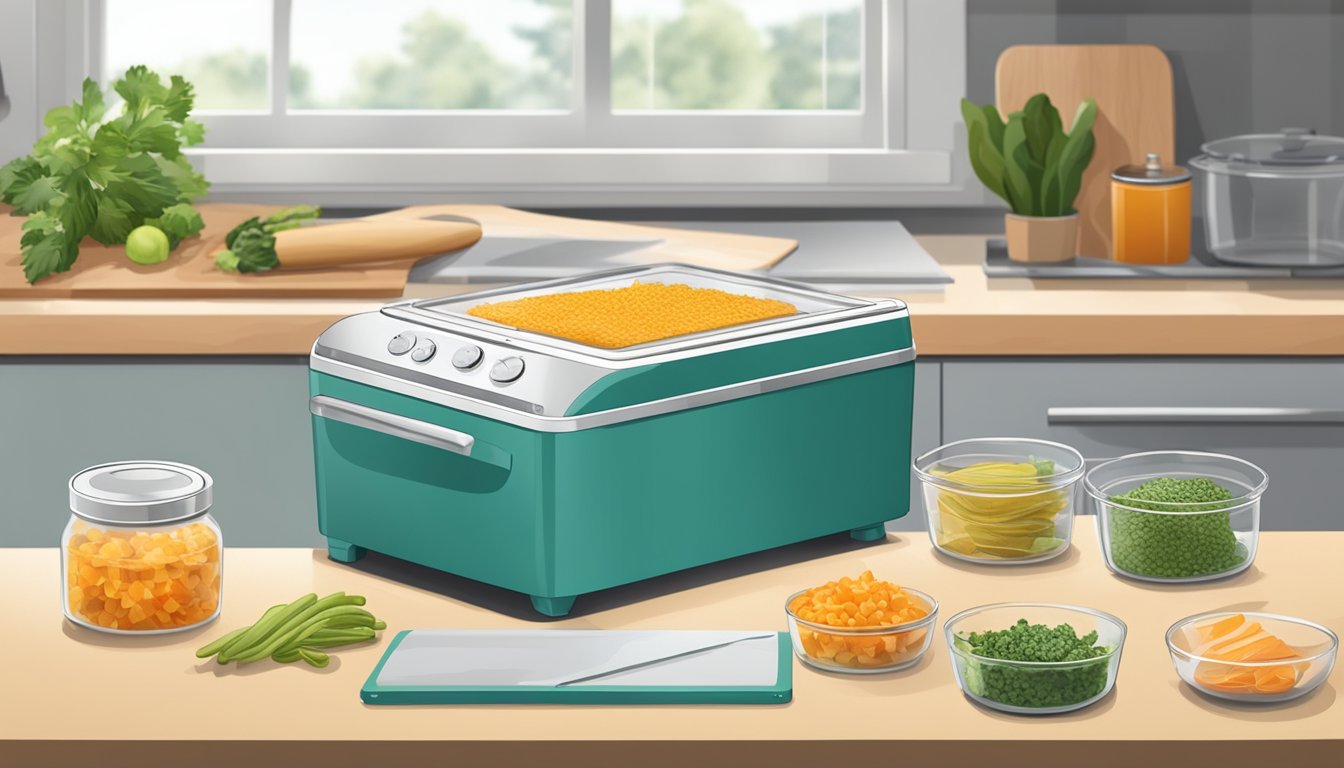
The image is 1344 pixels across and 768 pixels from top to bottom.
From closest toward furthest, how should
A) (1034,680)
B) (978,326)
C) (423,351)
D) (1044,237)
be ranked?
(1034,680), (423,351), (978,326), (1044,237)

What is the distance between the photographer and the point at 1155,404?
2502 millimetres

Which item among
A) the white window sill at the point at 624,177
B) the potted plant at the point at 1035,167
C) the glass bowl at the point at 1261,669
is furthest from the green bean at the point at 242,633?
the white window sill at the point at 624,177

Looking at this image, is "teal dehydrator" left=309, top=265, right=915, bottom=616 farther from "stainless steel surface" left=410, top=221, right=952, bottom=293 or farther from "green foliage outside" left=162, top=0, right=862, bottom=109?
"green foliage outside" left=162, top=0, right=862, bottom=109

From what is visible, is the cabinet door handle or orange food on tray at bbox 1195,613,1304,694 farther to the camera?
the cabinet door handle

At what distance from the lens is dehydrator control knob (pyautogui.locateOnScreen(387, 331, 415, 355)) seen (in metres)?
1.53

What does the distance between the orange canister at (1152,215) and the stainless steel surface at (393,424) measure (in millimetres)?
1570

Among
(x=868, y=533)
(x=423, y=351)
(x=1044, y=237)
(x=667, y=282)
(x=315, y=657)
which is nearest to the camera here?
(x=315, y=657)

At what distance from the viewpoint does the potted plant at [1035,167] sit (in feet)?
9.12

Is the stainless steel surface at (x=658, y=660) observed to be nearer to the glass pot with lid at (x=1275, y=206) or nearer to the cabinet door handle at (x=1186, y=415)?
the cabinet door handle at (x=1186, y=415)

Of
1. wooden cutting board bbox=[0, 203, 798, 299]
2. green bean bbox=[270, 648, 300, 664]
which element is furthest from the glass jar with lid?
wooden cutting board bbox=[0, 203, 798, 299]

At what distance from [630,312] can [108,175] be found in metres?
1.43

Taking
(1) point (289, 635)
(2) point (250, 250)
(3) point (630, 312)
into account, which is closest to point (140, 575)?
(1) point (289, 635)

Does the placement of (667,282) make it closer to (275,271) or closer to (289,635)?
(289,635)

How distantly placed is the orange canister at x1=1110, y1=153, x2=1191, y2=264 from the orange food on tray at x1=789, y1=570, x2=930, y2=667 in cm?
159
